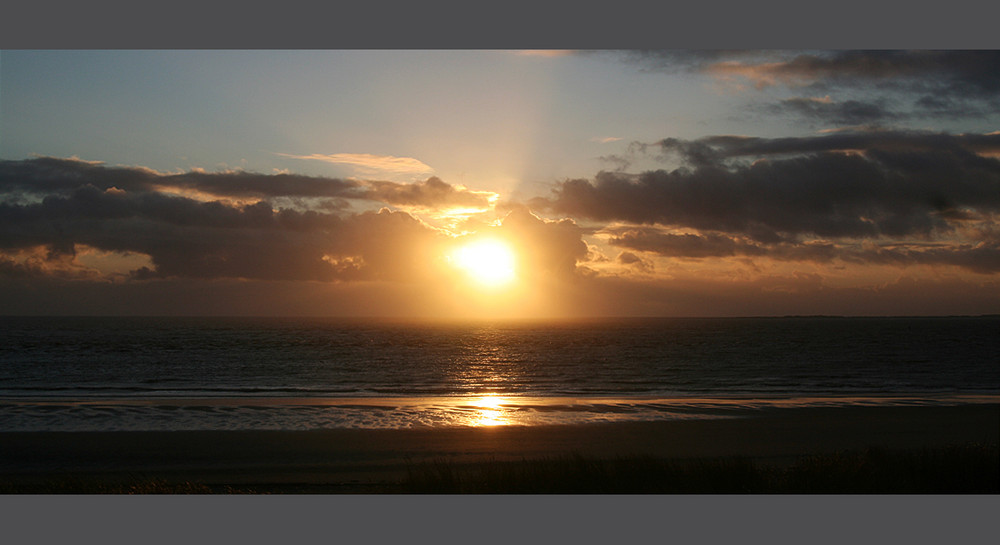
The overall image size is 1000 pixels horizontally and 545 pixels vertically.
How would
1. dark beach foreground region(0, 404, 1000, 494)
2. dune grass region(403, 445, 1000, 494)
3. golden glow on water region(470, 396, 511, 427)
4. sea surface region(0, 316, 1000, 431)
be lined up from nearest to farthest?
dune grass region(403, 445, 1000, 494)
dark beach foreground region(0, 404, 1000, 494)
golden glow on water region(470, 396, 511, 427)
sea surface region(0, 316, 1000, 431)

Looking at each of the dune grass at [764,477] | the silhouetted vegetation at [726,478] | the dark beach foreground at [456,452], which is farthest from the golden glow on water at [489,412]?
the dune grass at [764,477]

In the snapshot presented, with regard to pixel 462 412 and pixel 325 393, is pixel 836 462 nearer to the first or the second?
pixel 462 412

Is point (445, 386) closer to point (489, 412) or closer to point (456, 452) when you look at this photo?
point (489, 412)

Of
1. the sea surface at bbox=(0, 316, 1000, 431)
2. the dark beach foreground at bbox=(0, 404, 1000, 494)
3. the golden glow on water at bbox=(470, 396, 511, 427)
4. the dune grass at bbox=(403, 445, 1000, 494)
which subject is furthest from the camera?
the sea surface at bbox=(0, 316, 1000, 431)

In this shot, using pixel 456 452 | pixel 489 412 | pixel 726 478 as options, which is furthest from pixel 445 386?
pixel 726 478

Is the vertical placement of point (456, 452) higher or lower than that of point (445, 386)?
higher

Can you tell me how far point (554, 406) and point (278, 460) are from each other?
48.8ft

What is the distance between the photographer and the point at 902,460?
12.3 m

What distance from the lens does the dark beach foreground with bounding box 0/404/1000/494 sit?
13109mm

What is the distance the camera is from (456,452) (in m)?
18.9

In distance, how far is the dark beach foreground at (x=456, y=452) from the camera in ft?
43.0

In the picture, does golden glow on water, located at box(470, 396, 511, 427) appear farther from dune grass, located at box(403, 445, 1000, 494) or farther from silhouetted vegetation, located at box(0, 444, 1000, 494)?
dune grass, located at box(403, 445, 1000, 494)

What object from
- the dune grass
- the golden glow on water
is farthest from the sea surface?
the dune grass

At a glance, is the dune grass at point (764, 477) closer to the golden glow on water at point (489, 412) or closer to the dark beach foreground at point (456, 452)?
the dark beach foreground at point (456, 452)
